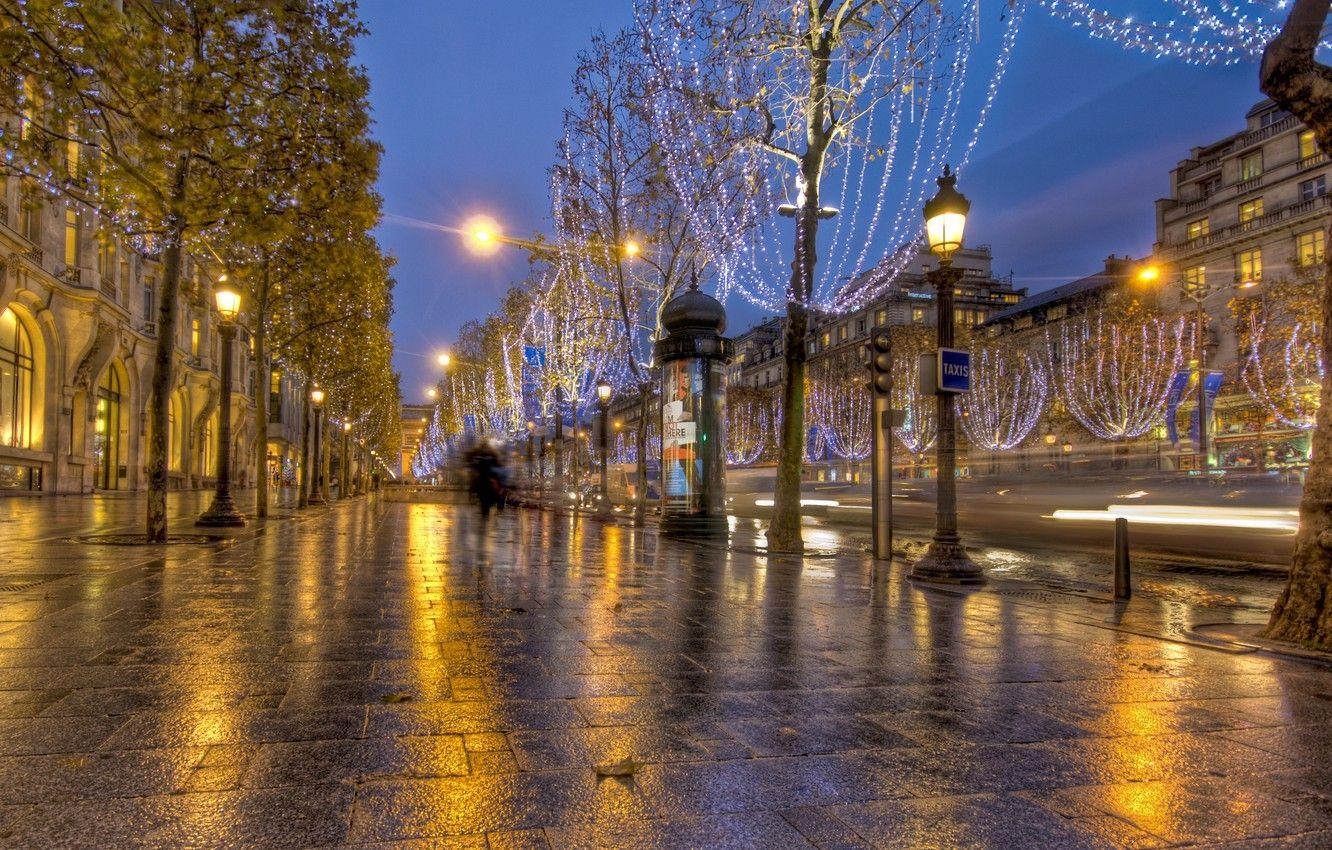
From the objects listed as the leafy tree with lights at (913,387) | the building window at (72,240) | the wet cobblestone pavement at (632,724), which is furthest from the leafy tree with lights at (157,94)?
the leafy tree with lights at (913,387)

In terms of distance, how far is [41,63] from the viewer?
9070mm

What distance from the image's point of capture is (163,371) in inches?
559

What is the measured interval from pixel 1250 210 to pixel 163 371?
5293cm

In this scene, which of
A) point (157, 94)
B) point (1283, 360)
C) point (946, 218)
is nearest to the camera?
point (157, 94)

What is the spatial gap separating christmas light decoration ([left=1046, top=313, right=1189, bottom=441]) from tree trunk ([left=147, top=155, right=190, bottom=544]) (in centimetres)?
3861

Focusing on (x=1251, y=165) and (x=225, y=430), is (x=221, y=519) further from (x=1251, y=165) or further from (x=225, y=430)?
(x=1251, y=165)

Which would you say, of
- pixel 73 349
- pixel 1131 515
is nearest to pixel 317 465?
pixel 73 349

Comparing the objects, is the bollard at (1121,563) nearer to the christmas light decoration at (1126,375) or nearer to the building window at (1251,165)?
the christmas light decoration at (1126,375)

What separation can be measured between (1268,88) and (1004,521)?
15.9m

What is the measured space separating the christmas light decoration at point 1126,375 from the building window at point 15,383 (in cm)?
4428

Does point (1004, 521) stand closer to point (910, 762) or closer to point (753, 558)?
point (753, 558)

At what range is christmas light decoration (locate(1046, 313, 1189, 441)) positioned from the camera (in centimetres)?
4019

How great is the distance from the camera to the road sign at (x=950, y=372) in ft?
36.9

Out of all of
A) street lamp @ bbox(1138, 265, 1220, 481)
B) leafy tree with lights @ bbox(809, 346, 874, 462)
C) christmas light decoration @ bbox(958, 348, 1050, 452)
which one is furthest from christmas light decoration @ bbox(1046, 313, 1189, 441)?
leafy tree with lights @ bbox(809, 346, 874, 462)
